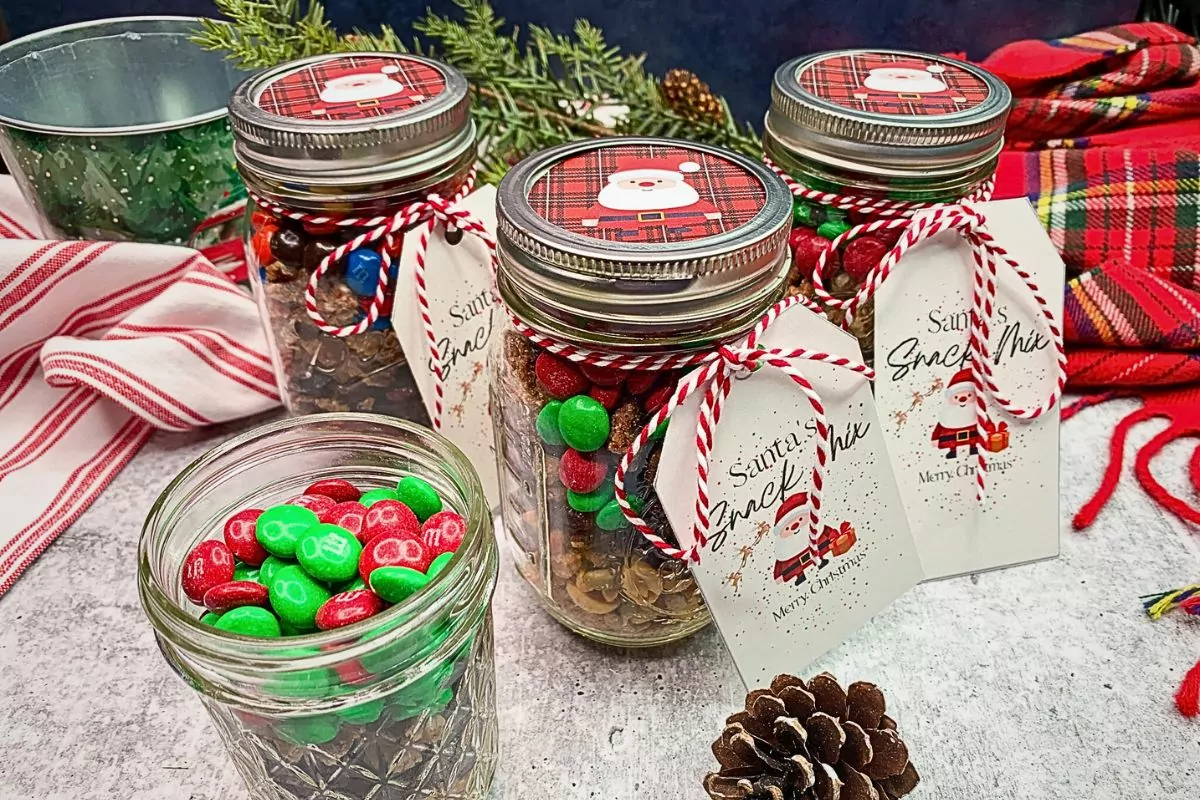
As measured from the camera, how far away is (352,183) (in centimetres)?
68

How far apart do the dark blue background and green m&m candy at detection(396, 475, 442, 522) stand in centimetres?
68

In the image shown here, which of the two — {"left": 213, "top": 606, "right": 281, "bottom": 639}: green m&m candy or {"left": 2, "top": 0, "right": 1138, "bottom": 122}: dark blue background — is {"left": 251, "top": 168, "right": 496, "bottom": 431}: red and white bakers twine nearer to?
{"left": 213, "top": 606, "right": 281, "bottom": 639}: green m&m candy

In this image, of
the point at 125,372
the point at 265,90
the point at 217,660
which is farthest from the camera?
the point at 125,372

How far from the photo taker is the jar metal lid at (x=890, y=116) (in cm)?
63

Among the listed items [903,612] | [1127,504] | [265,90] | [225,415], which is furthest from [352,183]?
[1127,504]

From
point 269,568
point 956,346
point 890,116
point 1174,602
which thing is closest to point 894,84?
point 890,116

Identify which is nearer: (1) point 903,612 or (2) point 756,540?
(2) point 756,540

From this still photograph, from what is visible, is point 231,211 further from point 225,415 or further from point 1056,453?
→ point 1056,453

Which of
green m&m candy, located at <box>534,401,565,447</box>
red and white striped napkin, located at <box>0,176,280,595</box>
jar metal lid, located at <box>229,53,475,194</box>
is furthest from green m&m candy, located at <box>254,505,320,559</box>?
red and white striped napkin, located at <box>0,176,280,595</box>

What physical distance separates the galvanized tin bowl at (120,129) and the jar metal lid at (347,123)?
18 centimetres

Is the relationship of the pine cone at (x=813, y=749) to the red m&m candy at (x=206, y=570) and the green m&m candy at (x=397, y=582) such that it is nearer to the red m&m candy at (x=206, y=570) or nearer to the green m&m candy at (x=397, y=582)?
the green m&m candy at (x=397, y=582)

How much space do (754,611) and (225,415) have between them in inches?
21.2

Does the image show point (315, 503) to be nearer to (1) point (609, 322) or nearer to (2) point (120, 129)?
(1) point (609, 322)

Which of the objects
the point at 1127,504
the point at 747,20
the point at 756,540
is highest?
the point at 747,20
